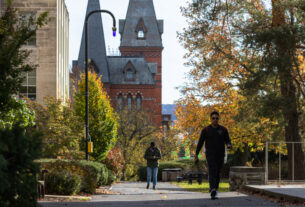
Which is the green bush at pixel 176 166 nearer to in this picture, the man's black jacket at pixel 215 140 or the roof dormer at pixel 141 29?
the man's black jacket at pixel 215 140

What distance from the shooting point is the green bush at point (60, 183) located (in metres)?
13.6

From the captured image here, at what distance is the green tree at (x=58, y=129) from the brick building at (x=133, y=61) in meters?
50.3

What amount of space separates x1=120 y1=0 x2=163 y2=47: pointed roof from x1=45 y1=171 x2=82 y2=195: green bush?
7683 centimetres

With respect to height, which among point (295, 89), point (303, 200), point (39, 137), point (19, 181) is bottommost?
point (303, 200)

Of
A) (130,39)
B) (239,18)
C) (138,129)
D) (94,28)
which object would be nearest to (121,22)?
(130,39)

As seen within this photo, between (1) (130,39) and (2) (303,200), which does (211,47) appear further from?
(1) (130,39)

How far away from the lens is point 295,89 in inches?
882

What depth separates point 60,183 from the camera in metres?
13.7

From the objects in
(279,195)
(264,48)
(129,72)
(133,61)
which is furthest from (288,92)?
(133,61)

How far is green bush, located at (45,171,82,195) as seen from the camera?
1362 centimetres

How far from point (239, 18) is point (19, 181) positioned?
768 inches

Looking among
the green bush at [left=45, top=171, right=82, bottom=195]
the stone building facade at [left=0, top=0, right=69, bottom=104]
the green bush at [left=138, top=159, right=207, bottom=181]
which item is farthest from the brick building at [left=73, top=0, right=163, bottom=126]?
the green bush at [left=45, top=171, right=82, bottom=195]

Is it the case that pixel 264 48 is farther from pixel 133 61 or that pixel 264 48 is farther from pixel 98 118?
pixel 133 61

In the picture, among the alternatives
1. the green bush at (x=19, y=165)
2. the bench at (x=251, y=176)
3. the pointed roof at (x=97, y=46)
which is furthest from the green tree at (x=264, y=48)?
the pointed roof at (x=97, y=46)
